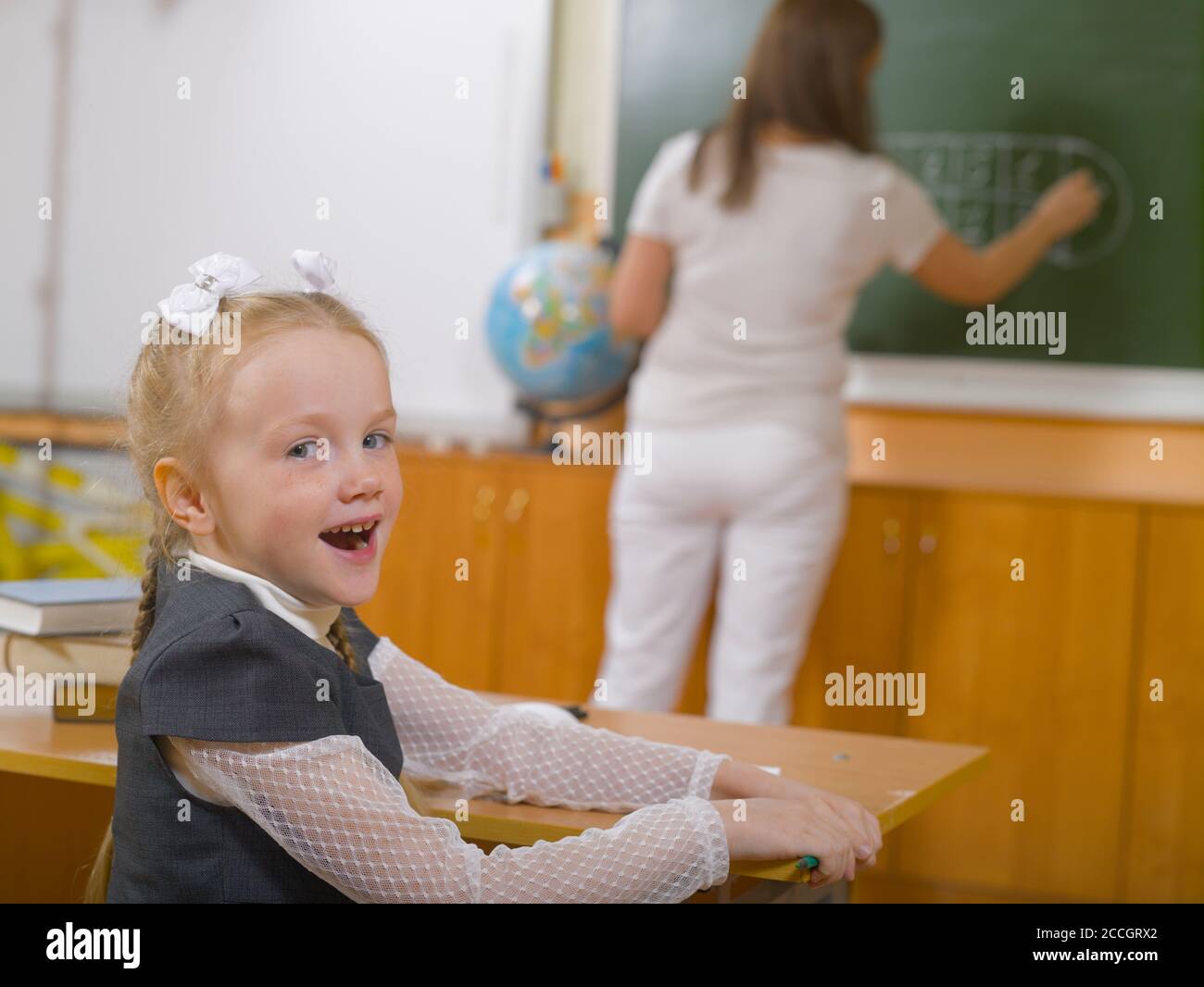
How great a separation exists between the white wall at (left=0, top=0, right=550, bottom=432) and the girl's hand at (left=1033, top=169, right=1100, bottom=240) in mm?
1279

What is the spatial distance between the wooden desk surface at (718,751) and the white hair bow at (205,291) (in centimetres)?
45

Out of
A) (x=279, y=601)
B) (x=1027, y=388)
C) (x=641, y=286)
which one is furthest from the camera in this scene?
(x=1027, y=388)

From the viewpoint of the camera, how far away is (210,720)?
126 cm

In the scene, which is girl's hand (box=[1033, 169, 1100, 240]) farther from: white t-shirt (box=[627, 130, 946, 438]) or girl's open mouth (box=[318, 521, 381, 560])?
girl's open mouth (box=[318, 521, 381, 560])

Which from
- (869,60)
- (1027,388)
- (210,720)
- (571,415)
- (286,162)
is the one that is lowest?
(210,720)

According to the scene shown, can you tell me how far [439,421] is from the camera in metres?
4.09

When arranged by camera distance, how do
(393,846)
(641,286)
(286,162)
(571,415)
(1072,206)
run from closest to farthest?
(393,846) < (641,286) < (1072,206) < (571,415) < (286,162)

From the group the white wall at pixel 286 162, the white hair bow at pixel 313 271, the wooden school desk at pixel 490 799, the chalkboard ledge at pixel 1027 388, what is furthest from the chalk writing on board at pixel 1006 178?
the white hair bow at pixel 313 271

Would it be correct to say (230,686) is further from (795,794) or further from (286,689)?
(795,794)

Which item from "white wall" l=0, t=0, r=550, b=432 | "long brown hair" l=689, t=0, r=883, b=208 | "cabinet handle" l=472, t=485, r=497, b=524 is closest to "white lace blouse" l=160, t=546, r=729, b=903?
"long brown hair" l=689, t=0, r=883, b=208

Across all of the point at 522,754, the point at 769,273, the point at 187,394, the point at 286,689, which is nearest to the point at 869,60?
the point at 769,273

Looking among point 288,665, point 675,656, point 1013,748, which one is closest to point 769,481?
point 675,656

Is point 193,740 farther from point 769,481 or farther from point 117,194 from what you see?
point 117,194

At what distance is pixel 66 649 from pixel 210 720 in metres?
0.58
